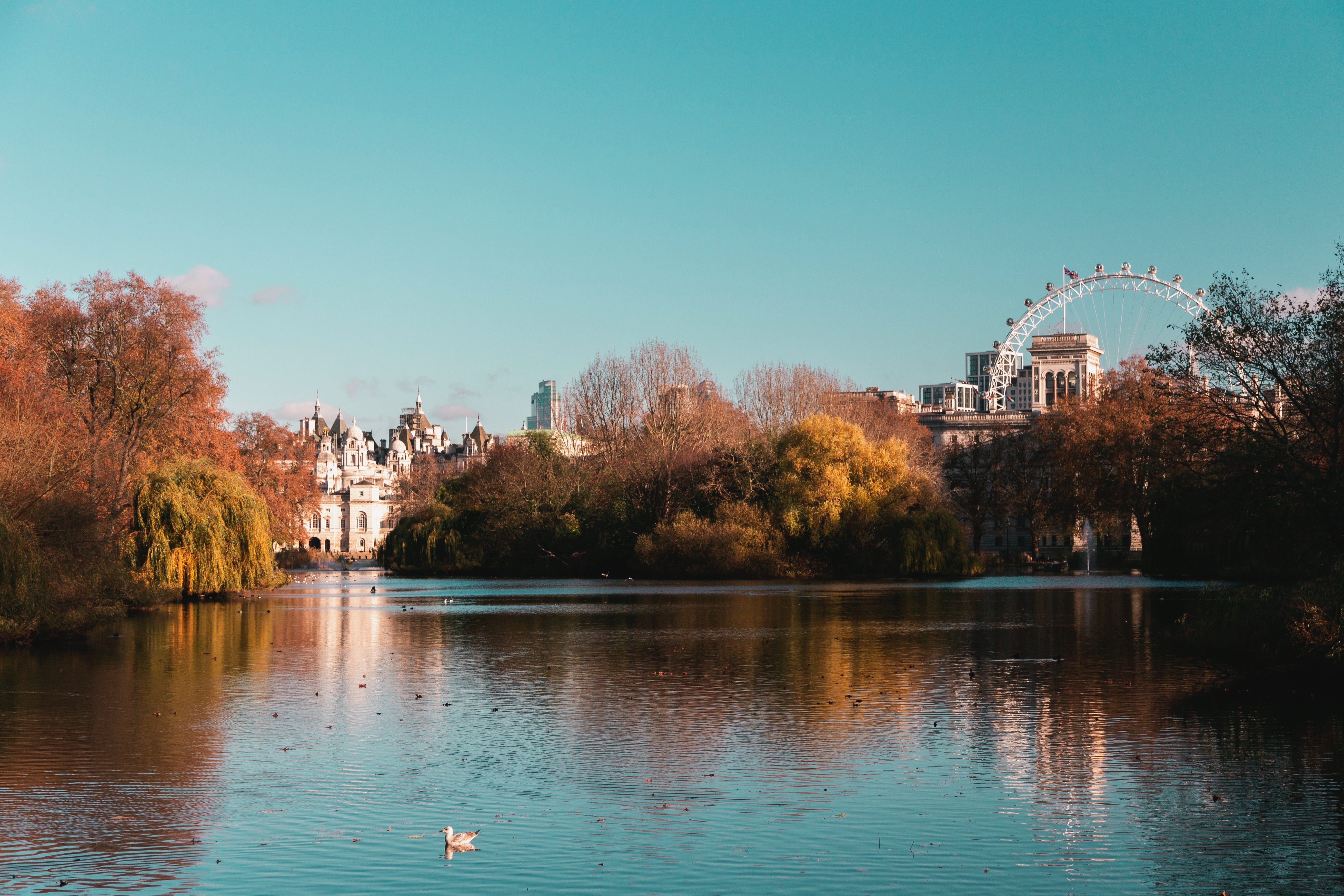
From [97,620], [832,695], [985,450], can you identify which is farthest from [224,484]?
[985,450]

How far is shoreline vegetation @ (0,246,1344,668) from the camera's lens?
25984mm

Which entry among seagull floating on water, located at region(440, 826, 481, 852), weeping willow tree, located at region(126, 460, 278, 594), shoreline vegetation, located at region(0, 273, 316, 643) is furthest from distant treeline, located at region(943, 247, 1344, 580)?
weeping willow tree, located at region(126, 460, 278, 594)

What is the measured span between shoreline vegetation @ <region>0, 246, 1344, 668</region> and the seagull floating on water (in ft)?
49.6

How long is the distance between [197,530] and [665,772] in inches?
1360

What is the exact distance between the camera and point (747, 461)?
69.2 meters

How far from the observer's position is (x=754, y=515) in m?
67.8

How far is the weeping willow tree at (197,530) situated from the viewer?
45125mm

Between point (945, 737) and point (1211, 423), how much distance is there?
45.3ft

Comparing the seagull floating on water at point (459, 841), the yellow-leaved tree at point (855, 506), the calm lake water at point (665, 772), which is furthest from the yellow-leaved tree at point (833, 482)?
the seagull floating on water at point (459, 841)

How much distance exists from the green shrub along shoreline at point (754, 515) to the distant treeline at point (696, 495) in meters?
0.09

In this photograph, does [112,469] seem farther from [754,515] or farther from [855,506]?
[855,506]

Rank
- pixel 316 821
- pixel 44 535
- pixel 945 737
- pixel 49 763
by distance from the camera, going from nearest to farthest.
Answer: pixel 316 821 < pixel 49 763 < pixel 945 737 < pixel 44 535

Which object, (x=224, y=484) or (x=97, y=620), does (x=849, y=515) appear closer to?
(x=224, y=484)

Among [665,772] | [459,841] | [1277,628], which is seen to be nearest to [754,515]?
[1277,628]
